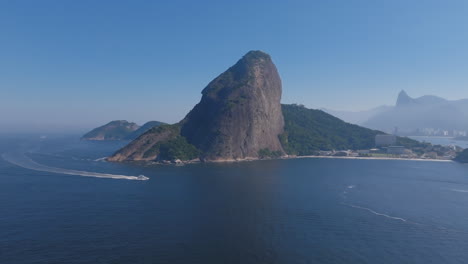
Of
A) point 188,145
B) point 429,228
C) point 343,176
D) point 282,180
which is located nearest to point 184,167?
point 188,145

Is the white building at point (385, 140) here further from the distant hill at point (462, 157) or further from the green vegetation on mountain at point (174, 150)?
the green vegetation on mountain at point (174, 150)

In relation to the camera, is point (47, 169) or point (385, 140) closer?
point (47, 169)

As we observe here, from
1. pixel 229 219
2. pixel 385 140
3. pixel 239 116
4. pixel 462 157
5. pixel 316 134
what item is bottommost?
pixel 229 219

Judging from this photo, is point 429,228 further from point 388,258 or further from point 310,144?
point 310,144

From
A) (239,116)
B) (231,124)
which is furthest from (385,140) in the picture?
(231,124)

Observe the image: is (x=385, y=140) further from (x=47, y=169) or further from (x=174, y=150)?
(x=47, y=169)

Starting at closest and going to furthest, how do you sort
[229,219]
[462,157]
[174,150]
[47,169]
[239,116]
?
[229,219] → [47,169] → [174,150] → [239,116] → [462,157]

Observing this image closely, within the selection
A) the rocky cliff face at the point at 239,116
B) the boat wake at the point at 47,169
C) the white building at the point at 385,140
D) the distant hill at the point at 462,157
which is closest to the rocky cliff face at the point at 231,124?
the rocky cliff face at the point at 239,116

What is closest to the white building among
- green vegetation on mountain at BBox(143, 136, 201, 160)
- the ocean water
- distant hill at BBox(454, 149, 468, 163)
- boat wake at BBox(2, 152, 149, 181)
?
Result: distant hill at BBox(454, 149, 468, 163)
